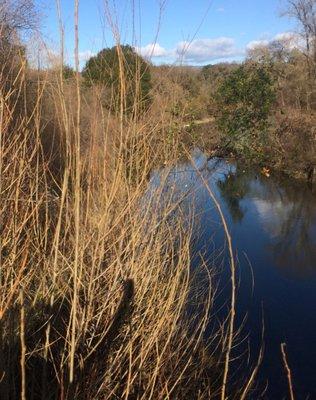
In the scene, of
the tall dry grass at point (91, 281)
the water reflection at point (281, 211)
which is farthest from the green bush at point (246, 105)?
the tall dry grass at point (91, 281)

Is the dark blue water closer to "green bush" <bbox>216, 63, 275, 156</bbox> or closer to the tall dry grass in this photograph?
the tall dry grass

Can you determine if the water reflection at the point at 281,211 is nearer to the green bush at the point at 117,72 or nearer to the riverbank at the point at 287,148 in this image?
the riverbank at the point at 287,148

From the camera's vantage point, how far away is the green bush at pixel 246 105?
15945 mm

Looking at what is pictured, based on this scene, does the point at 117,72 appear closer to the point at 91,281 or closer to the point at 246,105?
the point at 91,281

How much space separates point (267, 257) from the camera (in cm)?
894

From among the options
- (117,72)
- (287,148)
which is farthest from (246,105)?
(117,72)

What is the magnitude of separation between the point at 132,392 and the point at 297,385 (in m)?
3.69

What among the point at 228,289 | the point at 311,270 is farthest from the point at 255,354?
the point at 311,270

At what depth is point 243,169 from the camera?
1598 cm

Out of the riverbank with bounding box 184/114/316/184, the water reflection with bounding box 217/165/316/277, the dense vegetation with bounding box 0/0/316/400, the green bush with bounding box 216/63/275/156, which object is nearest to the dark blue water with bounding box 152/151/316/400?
Result: the water reflection with bounding box 217/165/316/277

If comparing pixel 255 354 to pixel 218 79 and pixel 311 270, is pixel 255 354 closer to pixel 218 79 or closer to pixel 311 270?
pixel 311 270

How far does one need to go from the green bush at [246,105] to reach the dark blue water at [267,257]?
6.88 feet

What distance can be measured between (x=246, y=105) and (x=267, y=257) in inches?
334

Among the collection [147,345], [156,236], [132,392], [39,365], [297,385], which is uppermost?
[156,236]
